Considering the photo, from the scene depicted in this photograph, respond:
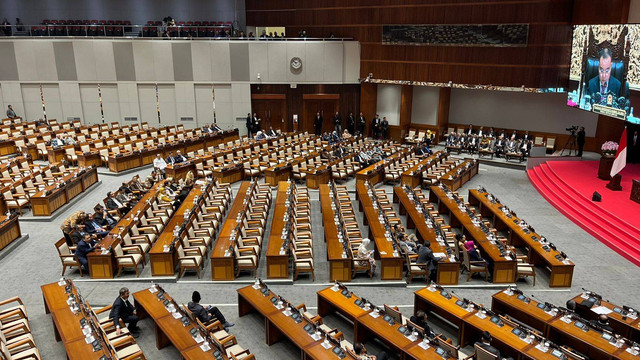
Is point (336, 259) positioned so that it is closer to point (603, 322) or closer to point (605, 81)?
point (603, 322)

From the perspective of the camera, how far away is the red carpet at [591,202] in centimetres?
1212

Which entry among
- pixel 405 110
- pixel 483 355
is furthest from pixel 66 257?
pixel 405 110

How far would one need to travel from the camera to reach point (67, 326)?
7230 millimetres

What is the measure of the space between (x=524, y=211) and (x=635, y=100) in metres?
4.42

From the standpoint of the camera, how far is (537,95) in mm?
22781

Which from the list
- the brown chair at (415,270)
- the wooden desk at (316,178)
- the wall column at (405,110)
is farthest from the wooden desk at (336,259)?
the wall column at (405,110)

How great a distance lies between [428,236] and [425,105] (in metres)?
15.2

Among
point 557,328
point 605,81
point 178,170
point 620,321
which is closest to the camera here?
point 557,328

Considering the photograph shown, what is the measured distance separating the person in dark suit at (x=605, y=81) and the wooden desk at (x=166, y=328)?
14.3 meters

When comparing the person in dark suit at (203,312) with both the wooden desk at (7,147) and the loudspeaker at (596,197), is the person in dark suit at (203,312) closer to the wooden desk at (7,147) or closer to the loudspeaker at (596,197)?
the loudspeaker at (596,197)

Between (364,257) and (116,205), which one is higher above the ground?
(116,205)

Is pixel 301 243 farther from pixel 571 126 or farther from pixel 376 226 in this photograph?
pixel 571 126

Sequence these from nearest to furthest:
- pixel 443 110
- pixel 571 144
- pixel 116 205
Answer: pixel 116 205, pixel 571 144, pixel 443 110

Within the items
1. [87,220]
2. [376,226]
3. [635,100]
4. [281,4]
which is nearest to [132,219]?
[87,220]
